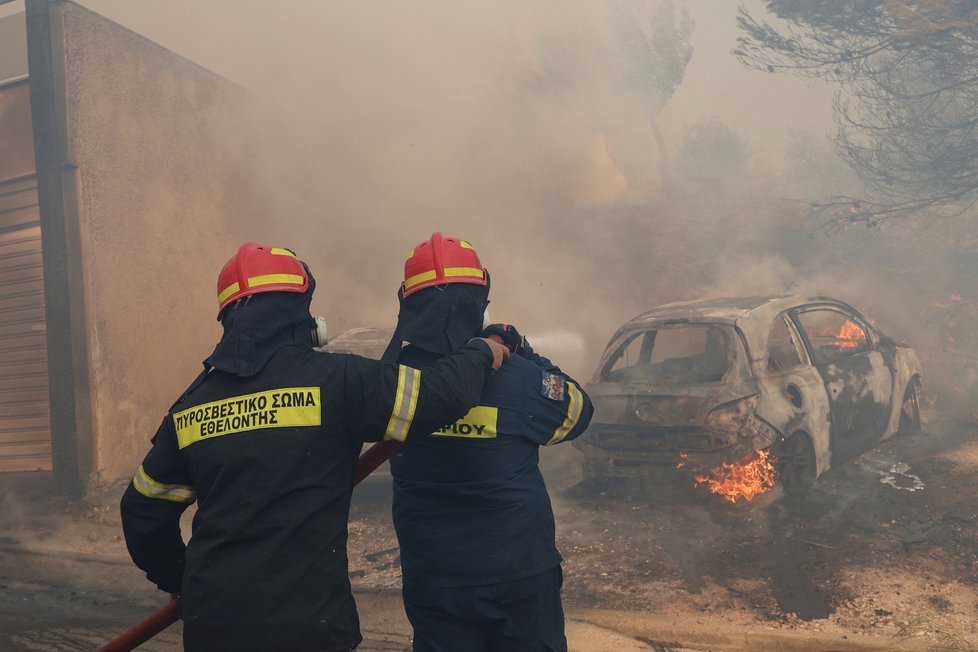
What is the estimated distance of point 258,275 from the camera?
7.59ft

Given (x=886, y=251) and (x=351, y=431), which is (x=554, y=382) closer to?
(x=351, y=431)

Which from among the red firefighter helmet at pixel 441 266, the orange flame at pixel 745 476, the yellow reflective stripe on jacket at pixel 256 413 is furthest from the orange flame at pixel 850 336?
the yellow reflective stripe on jacket at pixel 256 413

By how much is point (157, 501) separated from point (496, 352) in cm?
115

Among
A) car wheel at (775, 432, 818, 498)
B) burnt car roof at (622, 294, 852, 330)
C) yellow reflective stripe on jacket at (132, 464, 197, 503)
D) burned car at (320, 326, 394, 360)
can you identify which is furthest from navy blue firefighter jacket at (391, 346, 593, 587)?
burned car at (320, 326, 394, 360)

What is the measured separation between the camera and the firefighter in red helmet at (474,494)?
244cm

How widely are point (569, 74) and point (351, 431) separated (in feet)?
65.0

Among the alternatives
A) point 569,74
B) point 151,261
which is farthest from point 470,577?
point 569,74

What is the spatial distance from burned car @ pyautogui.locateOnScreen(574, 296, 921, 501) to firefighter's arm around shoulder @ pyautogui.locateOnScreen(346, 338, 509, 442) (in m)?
3.88

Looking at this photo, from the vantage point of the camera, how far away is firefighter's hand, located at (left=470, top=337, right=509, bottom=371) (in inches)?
96.3

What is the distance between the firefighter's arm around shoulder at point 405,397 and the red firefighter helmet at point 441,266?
45 cm

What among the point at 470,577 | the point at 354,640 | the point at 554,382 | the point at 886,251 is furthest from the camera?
the point at 886,251

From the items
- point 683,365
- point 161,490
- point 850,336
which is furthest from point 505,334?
point 850,336

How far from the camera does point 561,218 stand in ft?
53.8

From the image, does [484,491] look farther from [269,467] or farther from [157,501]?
[157,501]
